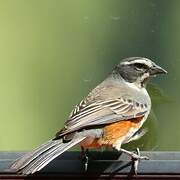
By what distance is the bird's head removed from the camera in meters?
10.8

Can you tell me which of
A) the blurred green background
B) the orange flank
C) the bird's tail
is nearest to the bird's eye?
the blurred green background

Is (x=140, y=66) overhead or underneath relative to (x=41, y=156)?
overhead

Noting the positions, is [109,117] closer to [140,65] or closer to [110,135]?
[110,135]

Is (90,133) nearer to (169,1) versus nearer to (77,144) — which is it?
(77,144)

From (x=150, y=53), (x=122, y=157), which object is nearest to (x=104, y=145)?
(x=122, y=157)

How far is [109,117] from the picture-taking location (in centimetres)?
1043

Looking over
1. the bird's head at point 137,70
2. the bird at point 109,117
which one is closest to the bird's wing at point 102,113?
the bird at point 109,117

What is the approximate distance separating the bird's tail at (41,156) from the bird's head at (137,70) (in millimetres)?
791

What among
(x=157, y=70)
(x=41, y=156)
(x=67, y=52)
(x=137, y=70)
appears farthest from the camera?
(x=67, y=52)

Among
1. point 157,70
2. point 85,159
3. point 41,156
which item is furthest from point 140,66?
point 41,156

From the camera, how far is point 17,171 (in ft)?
33.3

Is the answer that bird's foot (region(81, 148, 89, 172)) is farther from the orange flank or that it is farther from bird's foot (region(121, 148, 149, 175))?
bird's foot (region(121, 148, 149, 175))

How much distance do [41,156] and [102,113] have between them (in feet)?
1.78

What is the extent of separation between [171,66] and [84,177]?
3.38ft
